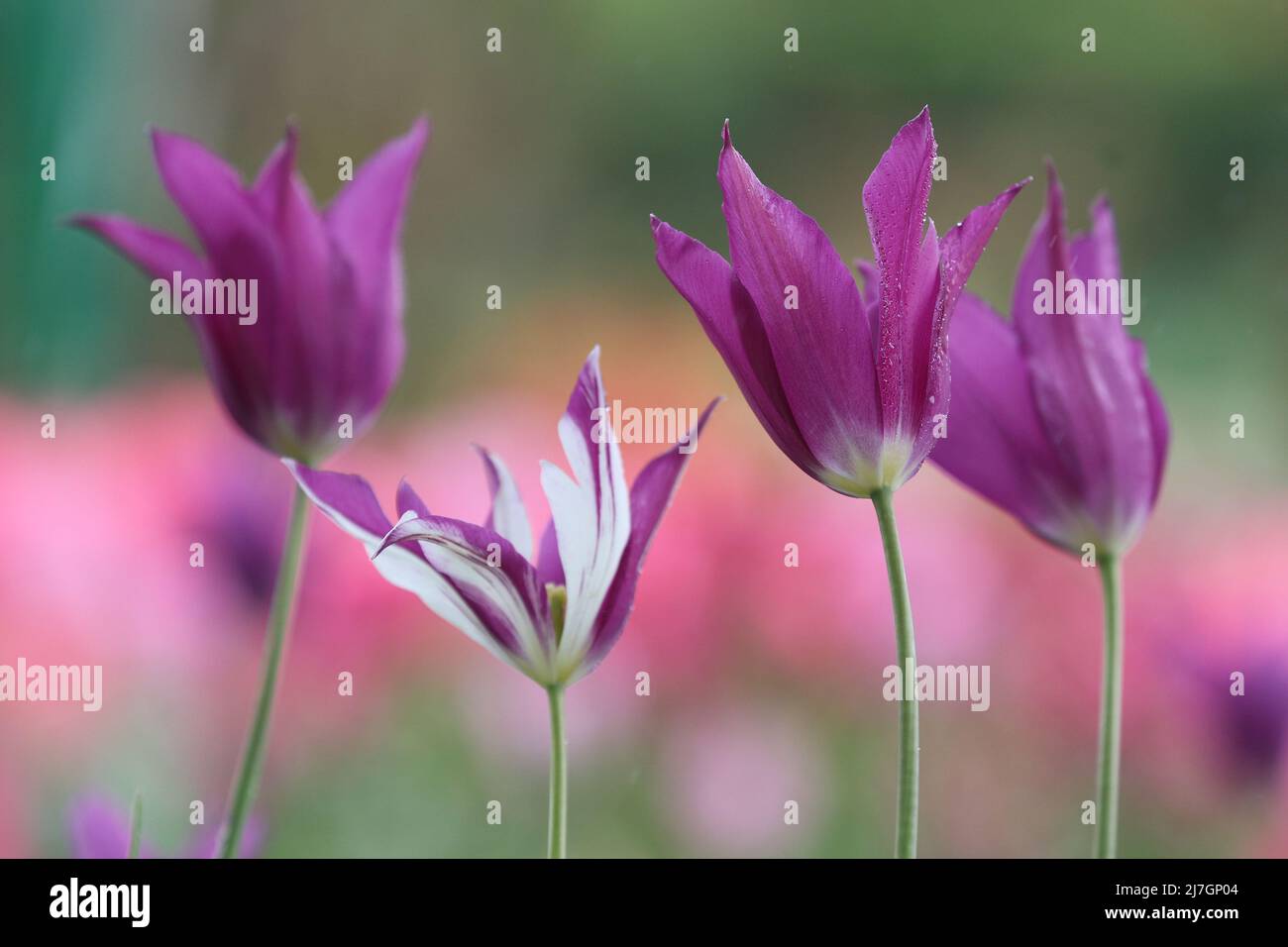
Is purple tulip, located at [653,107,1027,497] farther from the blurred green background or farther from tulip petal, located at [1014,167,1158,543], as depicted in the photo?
the blurred green background

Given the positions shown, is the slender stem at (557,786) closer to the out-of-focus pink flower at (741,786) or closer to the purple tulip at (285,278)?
the purple tulip at (285,278)

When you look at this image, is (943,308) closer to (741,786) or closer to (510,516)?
(510,516)

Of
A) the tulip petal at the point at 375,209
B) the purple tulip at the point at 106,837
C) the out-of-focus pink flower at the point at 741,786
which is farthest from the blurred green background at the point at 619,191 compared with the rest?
the tulip petal at the point at 375,209

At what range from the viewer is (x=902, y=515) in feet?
1.69

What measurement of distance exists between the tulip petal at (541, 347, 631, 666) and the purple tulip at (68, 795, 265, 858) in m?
0.10

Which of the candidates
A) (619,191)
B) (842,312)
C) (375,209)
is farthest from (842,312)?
(619,191)

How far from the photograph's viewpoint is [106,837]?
26 cm

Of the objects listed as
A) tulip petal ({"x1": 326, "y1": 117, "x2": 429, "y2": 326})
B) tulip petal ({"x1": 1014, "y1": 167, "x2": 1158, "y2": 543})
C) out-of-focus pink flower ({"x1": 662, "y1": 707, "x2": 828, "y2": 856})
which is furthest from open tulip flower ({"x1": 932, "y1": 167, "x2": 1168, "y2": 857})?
out-of-focus pink flower ({"x1": 662, "y1": 707, "x2": 828, "y2": 856})

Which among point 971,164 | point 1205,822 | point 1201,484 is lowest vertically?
point 1205,822

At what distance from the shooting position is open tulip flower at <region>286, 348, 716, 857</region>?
182mm

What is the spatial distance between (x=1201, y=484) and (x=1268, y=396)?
2.1 inches

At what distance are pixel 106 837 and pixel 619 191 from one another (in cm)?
41
